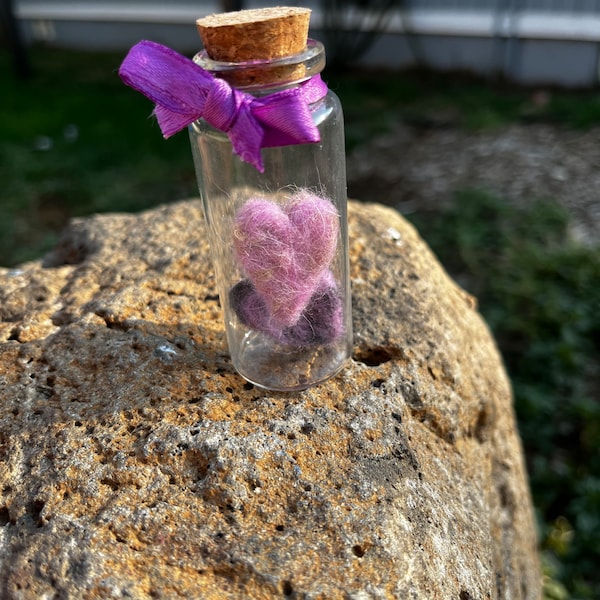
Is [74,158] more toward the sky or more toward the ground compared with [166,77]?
more toward the ground

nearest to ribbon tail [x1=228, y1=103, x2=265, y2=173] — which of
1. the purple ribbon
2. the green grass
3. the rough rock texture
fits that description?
the purple ribbon

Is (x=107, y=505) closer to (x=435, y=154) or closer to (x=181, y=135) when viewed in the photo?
(x=435, y=154)

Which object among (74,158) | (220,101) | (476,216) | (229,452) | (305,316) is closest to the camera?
(220,101)

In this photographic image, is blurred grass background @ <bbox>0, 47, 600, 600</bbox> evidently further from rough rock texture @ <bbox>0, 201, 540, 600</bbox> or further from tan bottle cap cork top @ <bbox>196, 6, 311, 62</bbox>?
rough rock texture @ <bbox>0, 201, 540, 600</bbox>

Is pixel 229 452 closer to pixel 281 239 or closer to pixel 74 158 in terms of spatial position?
pixel 281 239

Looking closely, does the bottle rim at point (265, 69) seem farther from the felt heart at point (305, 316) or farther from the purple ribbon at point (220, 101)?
the felt heart at point (305, 316)

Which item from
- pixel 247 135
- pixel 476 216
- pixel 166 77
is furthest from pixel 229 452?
Answer: pixel 476 216

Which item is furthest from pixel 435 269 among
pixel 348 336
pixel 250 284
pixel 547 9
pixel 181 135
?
pixel 547 9

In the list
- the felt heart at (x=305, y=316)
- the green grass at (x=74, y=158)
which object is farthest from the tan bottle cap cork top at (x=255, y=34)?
the green grass at (x=74, y=158)
